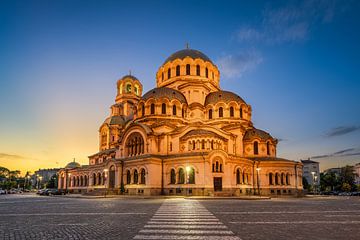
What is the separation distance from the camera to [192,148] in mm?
43844

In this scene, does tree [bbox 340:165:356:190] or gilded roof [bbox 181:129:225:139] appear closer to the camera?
gilded roof [bbox 181:129:225:139]

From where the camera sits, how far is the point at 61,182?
72938 mm

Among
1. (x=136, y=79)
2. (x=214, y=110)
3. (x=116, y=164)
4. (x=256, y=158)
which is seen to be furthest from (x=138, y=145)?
(x=136, y=79)

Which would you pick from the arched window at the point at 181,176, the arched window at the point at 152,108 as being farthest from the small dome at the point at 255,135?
the arched window at the point at 152,108

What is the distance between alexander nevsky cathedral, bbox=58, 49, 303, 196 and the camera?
1658 inches

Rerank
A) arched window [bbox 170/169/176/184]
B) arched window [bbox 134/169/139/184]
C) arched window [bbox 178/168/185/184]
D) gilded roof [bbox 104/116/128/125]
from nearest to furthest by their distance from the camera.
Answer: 1. arched window [bbox 178/168/185/184]
2. arched window [bbox 170/169/176/184]
3. arched window [bbox 134/169/139/184]
4. gilded roof [bbox 104/116/128/125]

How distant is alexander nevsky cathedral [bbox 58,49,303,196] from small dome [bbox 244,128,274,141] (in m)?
0.18

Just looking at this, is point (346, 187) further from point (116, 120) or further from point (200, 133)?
point (116, 120)

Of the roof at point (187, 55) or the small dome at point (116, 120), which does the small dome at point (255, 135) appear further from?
the small dome at point (116, 120)

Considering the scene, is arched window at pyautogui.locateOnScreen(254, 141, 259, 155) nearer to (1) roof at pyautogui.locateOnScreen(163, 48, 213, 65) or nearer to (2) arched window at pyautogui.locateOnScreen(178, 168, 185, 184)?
(2) arched window at pyautogui.locateOnScreen(178, 168, 185, 184)

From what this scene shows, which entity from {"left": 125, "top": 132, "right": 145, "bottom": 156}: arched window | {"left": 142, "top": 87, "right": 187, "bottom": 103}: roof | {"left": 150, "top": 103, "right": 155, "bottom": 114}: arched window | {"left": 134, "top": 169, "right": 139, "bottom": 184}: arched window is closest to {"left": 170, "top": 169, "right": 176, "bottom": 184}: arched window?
{"left": 134, "top": 169, "right": 139, "bottom": 184}: arched window

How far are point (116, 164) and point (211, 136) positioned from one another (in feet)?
55.1

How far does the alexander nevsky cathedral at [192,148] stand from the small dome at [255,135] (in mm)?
177

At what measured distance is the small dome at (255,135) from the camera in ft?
171
